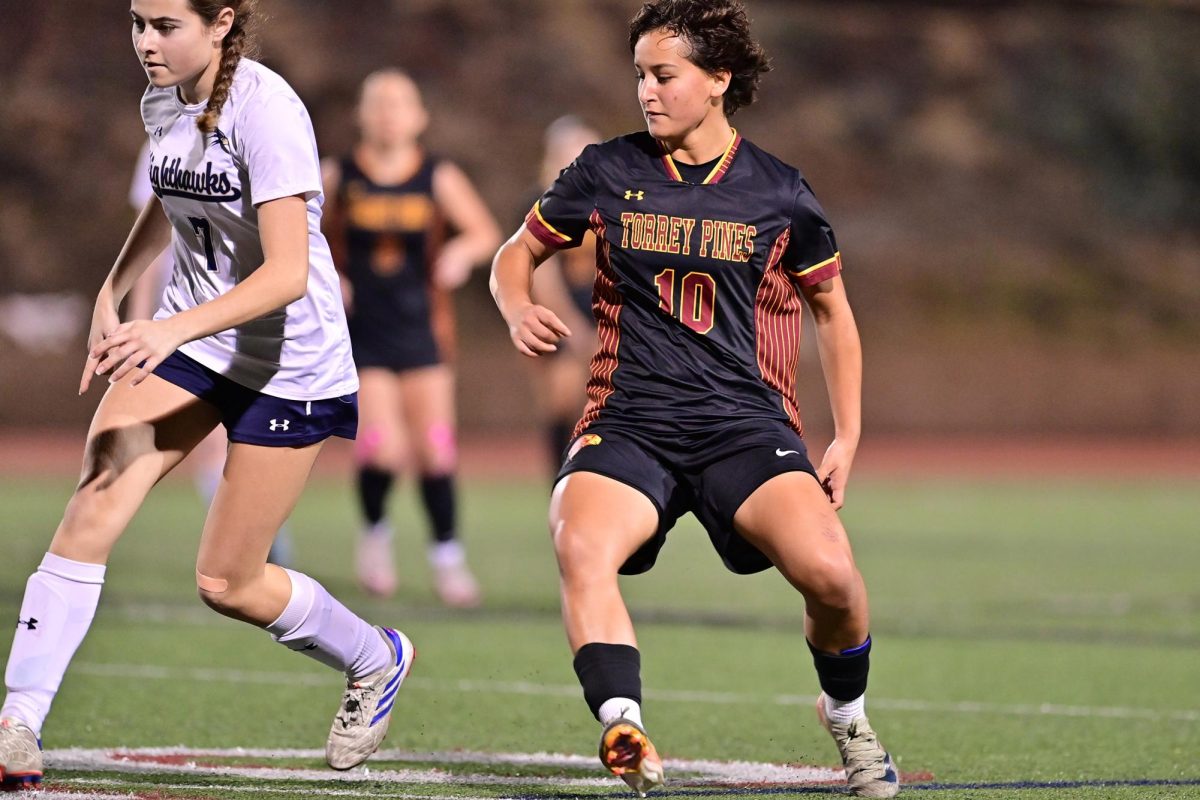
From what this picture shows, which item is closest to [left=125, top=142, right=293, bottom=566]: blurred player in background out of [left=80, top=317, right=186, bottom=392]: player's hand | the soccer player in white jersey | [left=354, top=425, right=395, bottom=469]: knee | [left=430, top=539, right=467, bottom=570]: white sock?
[left=354, top=425, right=395, bottom=469]: knee

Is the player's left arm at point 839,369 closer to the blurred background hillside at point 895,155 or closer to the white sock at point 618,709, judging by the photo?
the white sock at point 618,709

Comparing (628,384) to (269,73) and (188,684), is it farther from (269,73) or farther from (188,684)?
(188,684)

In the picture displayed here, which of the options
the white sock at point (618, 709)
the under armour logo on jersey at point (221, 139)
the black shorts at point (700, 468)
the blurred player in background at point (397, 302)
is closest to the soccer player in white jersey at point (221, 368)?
the under armour logo on jersey at point (221, 139)

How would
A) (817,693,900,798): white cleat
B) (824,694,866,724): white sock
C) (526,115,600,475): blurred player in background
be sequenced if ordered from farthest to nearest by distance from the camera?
1. (526,115,600,475): blurred player in background
2. (824,694,866,724): white sock
3. (817,693,900,798): white cleat

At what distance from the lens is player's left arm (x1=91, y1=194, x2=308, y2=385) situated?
3812 millimetres

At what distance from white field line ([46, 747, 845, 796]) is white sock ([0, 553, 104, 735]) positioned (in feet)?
1.43

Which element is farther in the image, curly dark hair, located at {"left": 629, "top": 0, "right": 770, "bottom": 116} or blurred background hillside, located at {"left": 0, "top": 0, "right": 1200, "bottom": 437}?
blurred background hillside, located at {"left": 0, "top": 0, "right": 1200, "bottom": 437}

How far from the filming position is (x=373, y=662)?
482 centimetres

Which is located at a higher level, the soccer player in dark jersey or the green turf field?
the soccer player in dark jersey

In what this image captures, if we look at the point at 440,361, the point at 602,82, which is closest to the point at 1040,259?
the point at 602,82

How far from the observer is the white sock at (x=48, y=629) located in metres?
4.13

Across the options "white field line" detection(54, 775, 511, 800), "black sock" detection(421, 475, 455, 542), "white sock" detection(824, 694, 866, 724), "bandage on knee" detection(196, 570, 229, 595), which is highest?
"bandage on knee" detection(196, 570, 229, 595)

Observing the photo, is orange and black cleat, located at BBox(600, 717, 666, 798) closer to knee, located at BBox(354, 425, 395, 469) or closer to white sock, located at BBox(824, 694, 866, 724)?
white sock, located at BBox(824, 694, 866, 724)

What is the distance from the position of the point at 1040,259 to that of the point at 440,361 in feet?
79.1
